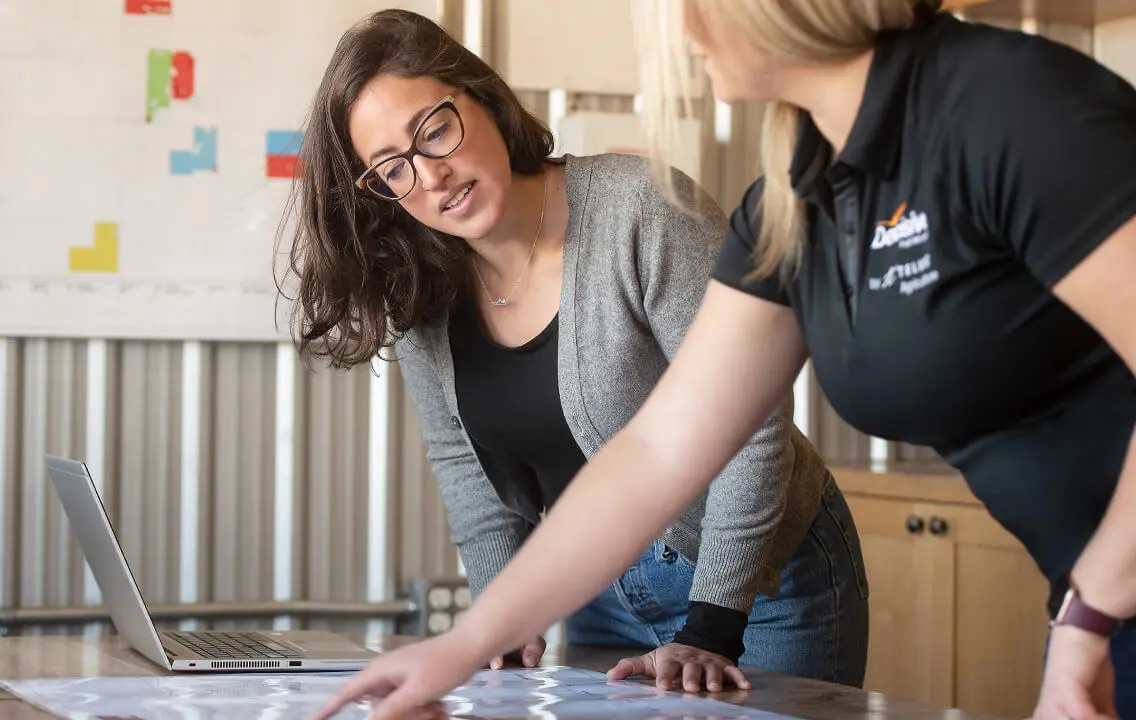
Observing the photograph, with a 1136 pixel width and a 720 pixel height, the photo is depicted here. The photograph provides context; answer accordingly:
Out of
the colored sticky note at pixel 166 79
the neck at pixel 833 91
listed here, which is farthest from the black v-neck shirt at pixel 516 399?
the colored sticky note at pixel 166 79

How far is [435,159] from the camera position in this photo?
1.69 metres

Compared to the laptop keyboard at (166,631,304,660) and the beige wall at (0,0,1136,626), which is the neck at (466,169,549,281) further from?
the beige wall at (0,0,1136,626)

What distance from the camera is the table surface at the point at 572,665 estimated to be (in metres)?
1.30

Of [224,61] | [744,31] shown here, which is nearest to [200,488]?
[224,61]

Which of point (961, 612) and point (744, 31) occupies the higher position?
point (744, 31)

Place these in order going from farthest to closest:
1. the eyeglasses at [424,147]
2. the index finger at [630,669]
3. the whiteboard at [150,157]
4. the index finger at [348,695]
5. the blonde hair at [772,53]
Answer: the whiteboard at [150,157]
the eyeglasses at [424,147]
the index finger at [630,669]
the index finger at [348,695]
the blonde hair at [772,53]

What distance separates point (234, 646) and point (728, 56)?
109 centimetres

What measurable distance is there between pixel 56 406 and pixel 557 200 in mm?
1630

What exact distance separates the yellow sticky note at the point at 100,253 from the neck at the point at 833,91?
2234 millimetres

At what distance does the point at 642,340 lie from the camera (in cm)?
167

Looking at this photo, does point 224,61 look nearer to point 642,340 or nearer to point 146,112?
point 146,112

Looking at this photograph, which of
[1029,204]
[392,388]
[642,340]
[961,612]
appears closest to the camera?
[1029,204]

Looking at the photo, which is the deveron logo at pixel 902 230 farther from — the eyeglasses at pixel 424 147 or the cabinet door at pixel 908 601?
the cabinet door at pixel 908 601

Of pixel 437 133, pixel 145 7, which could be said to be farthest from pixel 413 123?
pixel 145 7
